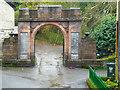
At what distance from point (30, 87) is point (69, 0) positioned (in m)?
18.6

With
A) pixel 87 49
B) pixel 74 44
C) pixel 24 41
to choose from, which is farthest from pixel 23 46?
pixel 87 49

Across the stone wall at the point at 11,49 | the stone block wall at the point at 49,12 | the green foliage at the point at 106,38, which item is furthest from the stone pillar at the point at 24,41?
the green foliage at the point at 106,38

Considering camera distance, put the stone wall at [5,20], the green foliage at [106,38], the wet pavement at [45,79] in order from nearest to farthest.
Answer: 1. the wet pavement at [45,79]
2. the green foliage at [106,38]
3. the stone wall at [5,20]

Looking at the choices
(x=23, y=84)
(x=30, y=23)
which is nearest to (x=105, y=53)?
(x=30, y=23)

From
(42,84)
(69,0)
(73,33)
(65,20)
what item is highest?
(69,0)

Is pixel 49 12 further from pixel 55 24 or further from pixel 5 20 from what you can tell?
pixel 5 20

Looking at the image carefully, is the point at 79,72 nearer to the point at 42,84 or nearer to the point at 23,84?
the point at 42,84

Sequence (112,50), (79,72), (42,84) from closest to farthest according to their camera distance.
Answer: (42,84) < (79,72) < (112,50)

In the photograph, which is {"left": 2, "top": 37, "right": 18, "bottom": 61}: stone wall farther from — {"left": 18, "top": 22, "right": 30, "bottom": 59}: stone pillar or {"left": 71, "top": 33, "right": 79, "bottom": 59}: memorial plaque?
{"left": 71, "top": 33, "right": 79, "bottom": 59}: memorial plaque

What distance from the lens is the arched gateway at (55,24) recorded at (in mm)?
15648

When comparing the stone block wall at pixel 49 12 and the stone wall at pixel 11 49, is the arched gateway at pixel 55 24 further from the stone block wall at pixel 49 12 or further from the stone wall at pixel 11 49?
the stone wall at pixel 11 49

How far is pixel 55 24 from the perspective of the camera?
1584 cm

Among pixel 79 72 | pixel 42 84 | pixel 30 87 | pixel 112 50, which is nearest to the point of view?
pixel 30 87

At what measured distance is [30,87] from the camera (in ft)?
34.4
